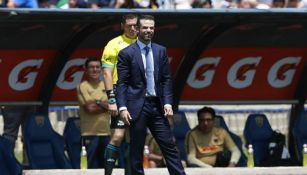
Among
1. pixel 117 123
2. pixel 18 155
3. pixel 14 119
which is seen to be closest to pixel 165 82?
pixel 117 123

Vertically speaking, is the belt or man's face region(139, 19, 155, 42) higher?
man's face region(139, 19, 155, 42)

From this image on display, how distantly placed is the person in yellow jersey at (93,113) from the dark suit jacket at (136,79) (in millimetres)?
2618

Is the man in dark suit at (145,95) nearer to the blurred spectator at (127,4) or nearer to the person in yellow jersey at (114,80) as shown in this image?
the person in yellow jersey at (114,80)

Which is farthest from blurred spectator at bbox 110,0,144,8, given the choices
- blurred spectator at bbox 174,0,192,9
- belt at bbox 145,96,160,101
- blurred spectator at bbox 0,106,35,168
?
belt at bbox 145,96,160,101

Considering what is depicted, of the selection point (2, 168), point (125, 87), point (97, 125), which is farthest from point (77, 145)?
point (125, 87)

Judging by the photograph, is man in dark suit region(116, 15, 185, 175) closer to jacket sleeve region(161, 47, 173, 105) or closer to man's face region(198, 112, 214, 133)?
jacket sleeve region(161, 47, 173, 105)

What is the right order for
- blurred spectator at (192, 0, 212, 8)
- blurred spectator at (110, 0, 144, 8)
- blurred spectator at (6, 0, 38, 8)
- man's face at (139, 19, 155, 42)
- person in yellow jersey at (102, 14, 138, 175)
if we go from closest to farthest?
man's face at (139, 19, 155, 42) → person in yellow jersey at (102, 14, 138, 175) → blurred spectator at (6, 0, 38, 8) → blurred spectator at (110, 0, 144, 8) → blurred spectator at (192, 0, 212, 8)

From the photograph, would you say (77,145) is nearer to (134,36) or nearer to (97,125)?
(97,125)

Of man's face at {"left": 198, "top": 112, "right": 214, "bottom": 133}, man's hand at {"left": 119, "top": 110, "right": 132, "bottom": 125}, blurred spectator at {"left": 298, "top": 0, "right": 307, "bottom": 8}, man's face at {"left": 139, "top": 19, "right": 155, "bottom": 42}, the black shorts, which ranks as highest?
man's face at {"left": 139, "top": 19, "right": 155, "bottom": 42}

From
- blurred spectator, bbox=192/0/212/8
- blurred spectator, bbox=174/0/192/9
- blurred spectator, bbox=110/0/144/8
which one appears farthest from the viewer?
blurred spectator, bbox=174/0/192/9

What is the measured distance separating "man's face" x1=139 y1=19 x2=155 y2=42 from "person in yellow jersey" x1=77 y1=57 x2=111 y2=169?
9.28 feet

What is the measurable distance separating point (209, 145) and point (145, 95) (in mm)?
3363

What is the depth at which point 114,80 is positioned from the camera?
12.4 m

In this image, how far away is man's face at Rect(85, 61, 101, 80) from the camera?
1398 cm
